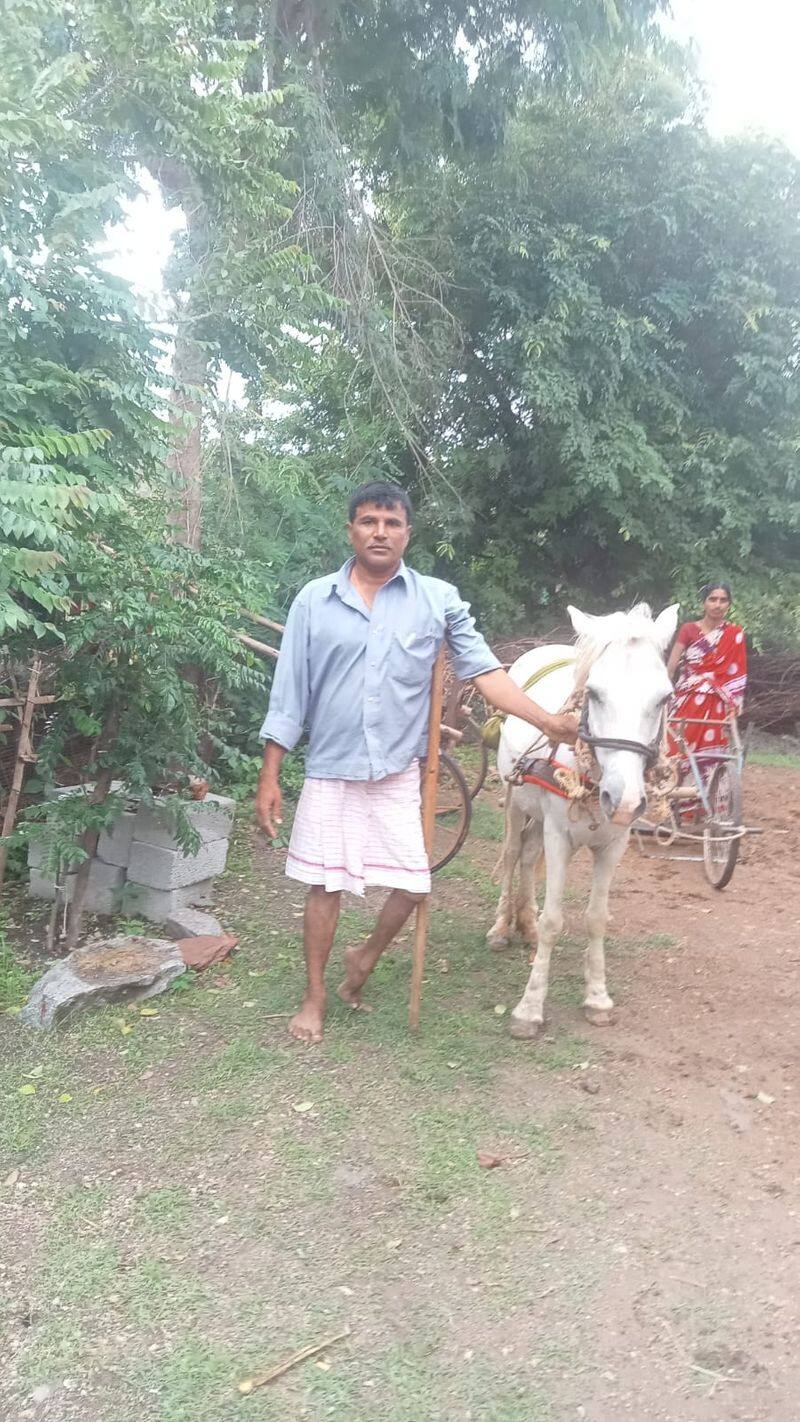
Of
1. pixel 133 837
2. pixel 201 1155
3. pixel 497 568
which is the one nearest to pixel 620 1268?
pixel 201 1155

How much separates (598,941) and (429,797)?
0.99 meters

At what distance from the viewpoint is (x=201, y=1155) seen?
2.84 m

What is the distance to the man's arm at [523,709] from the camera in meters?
3.19

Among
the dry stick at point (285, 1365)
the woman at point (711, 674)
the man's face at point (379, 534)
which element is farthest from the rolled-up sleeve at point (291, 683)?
the woman at point (711, 674)

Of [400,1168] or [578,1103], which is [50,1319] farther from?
[578,1103]

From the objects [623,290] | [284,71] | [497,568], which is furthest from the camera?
[497,568]

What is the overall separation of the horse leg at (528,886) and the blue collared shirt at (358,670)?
138 cm

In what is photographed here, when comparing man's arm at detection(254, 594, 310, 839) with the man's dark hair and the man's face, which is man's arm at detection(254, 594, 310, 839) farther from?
the man's dark hair

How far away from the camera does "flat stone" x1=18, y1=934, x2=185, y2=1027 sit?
3578mm

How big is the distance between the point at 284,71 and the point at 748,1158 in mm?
7851

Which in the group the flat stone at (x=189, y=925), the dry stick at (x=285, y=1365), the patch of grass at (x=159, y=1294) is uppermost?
the flat stone at (x=189, y=925)

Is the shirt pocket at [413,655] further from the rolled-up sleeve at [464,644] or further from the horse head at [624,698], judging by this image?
the horse head at [624,698]

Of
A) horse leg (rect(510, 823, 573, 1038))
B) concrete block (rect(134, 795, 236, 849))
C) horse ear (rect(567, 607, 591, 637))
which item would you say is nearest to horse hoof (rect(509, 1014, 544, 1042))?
horse leg (rect(510, 823, 573, 1038))

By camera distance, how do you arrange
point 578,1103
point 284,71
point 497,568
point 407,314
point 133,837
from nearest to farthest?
point 578,1103 < point 133,837 < point 284,71 < point 407,314 < point 497,568
